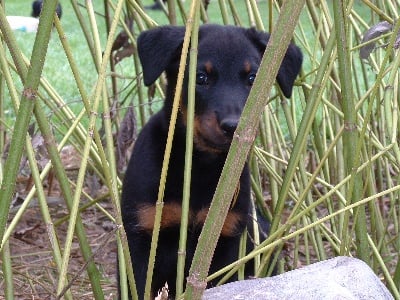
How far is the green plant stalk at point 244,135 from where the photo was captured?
0.86 m

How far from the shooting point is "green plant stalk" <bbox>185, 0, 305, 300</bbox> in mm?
862

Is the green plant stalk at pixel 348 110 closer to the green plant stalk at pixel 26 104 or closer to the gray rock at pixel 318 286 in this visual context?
the gray rock at pixel 318 286

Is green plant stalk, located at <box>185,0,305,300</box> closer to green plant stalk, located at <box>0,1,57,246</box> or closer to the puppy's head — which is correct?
green plant stalk, located at <box>0,1,57,246</box>

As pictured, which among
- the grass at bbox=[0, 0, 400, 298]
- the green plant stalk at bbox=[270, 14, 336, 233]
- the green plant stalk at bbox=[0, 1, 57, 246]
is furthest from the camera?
the green plant stalk at bbox=[270, 14, 336, 233]

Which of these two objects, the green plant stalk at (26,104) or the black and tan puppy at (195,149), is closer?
the green plant stalk at (26,104)

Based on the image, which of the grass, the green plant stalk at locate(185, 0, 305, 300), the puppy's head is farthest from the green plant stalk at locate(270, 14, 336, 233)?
the green plant stalk at locate(185, 0, 305, 300)

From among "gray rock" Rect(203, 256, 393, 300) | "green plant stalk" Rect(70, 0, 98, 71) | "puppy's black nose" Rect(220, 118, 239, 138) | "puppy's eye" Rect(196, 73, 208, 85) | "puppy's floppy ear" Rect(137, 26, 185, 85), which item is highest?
"green plant stalk" Rect(70, 0, 98, 71)

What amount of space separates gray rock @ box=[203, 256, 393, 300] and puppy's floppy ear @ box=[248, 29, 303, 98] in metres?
0.78

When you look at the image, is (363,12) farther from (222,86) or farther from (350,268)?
(350,268)

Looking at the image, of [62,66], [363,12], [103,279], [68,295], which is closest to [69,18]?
[363,12]

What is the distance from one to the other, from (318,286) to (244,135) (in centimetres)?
45

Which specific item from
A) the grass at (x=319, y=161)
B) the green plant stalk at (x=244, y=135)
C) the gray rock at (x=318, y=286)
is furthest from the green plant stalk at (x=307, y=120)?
the green plant stalk at (x=244, y=135)

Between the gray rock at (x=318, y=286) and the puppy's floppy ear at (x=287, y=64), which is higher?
the puppy's floppy ear at (x=287, y=64)

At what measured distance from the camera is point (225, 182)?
906mm
